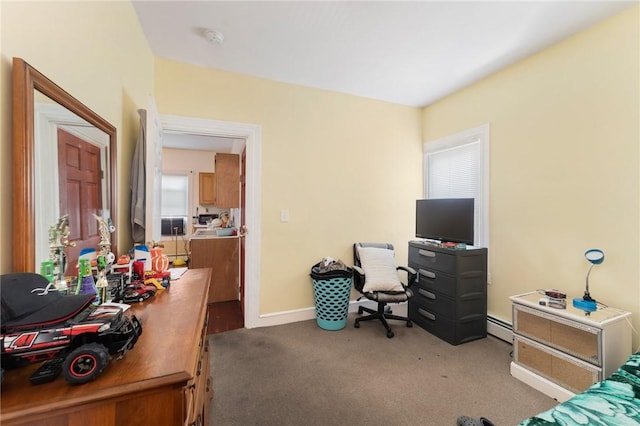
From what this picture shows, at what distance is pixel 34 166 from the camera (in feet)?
2.84

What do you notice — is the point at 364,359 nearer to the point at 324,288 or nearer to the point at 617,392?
the point at 324,288

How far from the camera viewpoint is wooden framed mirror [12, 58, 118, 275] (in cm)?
82

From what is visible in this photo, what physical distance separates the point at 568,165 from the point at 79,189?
3.22m

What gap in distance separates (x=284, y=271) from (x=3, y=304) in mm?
2384

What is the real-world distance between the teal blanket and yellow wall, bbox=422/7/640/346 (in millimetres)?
979

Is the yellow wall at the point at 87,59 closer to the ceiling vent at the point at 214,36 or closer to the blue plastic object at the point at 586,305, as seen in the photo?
the ceiling vent at the point at 214,36

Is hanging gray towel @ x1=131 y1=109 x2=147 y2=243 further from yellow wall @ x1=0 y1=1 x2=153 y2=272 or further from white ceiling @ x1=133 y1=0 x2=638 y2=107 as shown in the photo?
white ceiling @ x1=133 y1=0 x2=638 y2=107

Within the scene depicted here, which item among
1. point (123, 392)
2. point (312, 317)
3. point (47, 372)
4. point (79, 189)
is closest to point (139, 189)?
point (79, 189)

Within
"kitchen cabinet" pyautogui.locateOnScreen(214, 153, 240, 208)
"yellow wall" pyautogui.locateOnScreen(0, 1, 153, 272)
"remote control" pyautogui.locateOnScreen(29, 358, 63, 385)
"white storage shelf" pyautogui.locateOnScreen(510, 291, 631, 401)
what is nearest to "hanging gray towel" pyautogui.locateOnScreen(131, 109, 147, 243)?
"yellow wall" pyautogui.locateOnScreen(0, 1, 153, 272)

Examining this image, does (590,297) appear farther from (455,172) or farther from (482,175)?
(455,172)

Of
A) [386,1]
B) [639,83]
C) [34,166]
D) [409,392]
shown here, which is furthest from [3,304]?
[639,83]

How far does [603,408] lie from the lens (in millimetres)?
1086

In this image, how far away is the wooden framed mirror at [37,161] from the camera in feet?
2.69

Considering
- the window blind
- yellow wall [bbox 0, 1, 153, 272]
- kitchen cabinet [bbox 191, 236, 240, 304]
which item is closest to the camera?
yellow wall [bbox 0, 1, 153, 272]
